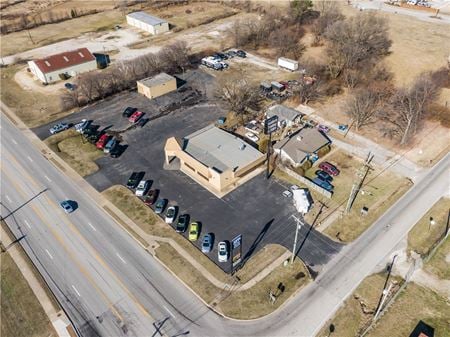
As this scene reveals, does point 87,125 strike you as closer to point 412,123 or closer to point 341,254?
point 341,254

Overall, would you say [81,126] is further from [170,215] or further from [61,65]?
[170,215]

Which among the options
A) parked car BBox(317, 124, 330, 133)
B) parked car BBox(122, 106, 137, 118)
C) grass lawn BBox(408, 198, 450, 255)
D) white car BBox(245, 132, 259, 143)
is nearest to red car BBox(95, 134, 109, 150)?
parked car BBox(122, 106, 137, 118)

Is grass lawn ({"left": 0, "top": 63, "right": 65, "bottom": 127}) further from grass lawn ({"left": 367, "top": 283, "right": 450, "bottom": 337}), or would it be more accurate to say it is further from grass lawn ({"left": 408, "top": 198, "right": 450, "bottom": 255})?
grass lawn ({"left": 367, "top": 283, "right": 450, "bottom": 337})

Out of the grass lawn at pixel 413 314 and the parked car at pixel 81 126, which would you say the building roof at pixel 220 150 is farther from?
the grass lawn at pixel 413 314

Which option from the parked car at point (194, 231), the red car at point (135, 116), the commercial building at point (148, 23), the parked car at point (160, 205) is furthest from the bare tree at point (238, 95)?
the commercial building at point (148, 23)

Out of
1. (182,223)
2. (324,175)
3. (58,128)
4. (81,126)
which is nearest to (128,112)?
(81,126)

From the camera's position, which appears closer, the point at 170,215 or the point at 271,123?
the point at 170,215

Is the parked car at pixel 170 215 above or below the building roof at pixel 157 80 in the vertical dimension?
below
